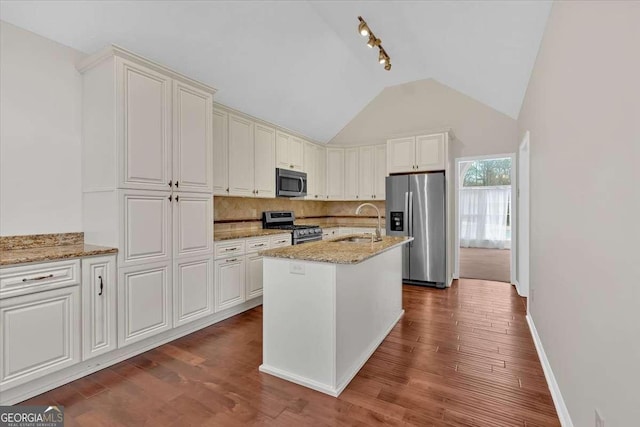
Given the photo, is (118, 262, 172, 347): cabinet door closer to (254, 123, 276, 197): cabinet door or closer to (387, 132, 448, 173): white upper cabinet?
(254, 123, 276, 197): cabinet door

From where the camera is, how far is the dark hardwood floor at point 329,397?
5.83 ft

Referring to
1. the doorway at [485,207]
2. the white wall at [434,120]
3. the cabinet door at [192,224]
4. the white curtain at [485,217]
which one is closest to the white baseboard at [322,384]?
the cabinet door at [192,224]

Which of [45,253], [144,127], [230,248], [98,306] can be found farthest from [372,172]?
[45,253]

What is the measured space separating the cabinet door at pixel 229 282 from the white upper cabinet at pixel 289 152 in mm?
1801

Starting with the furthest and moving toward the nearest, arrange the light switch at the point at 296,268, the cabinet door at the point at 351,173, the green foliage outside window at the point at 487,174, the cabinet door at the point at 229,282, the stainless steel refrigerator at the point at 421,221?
the green foliage outside window at the point at 487,174, the cabinet door at the point at 351,173, the stainless steel refrigerator at the point at 421,221, the cabinet door at the point at 229,282, the light switch at the point at 296,268

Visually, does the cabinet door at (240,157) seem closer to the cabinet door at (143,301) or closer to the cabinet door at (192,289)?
the cabinet door at (192,289)

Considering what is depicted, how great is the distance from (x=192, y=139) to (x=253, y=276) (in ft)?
5.78

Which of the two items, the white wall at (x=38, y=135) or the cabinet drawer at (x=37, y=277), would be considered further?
the white wall at (x=38, y=135)

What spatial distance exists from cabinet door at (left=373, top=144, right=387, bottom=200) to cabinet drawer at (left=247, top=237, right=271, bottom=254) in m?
2.47

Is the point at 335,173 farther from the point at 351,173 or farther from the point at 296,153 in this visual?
the point at 296,153

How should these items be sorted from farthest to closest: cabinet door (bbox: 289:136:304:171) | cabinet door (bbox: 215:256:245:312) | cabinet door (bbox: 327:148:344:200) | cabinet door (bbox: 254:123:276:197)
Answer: cabinet door (bbox: 327:148:344:200), cabinet door (bbox: 289:136:304:171), cabinet door (bbox: 254:123:276:197), cabinet door (bbox: 215:256:245:312)

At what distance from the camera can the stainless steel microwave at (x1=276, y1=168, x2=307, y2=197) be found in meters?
4.62

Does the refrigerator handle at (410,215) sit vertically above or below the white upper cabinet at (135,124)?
below

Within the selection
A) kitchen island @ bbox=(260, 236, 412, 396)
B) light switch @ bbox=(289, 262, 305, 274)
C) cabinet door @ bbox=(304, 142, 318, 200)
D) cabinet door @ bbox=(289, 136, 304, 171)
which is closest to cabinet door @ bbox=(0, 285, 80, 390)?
kitchen island @ bbox=(260, 236, 412, 396)
